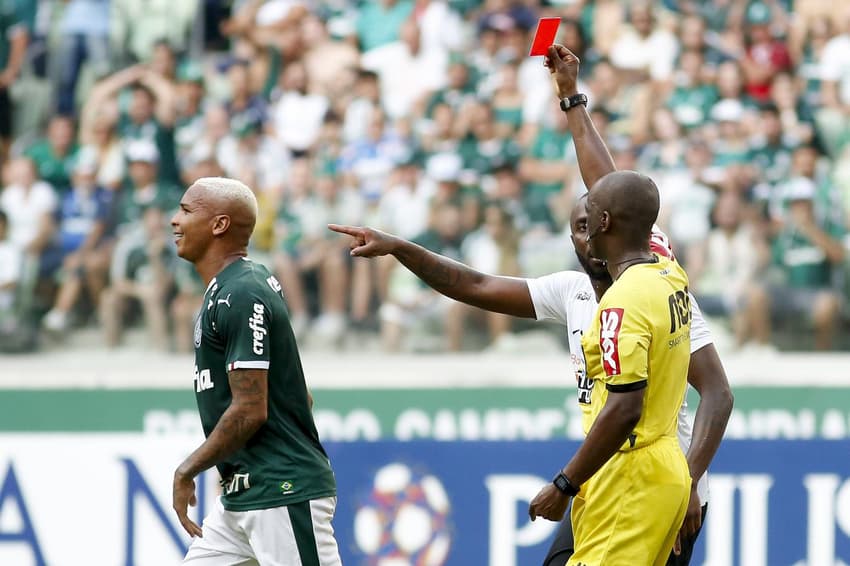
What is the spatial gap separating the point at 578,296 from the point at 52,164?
5756 mm

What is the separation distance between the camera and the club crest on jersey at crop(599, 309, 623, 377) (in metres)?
3.62

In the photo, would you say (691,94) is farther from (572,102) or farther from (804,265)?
(572,102)

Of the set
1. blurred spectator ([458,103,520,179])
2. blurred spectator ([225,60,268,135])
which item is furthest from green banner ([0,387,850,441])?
blurred spectator ([225,60,268,135])

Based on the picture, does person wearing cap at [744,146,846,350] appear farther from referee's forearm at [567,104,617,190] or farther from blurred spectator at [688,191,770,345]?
referee's forearm at [567,104,617,190]

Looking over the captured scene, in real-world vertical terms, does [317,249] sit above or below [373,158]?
below

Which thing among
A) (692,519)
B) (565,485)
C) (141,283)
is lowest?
(692,519)

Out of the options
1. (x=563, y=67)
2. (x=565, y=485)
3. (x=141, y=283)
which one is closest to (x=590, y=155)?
(x=563, y=67)

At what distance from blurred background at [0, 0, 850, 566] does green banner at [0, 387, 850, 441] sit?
1 centimetres

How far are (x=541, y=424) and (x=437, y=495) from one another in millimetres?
882

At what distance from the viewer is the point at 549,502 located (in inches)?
145

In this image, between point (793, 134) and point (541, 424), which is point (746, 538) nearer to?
point (541, 424)

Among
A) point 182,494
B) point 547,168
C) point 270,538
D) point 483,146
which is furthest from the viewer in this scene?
point 483,146

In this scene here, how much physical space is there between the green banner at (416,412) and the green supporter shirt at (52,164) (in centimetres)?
207

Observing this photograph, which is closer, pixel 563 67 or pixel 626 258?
pixel 626 258
